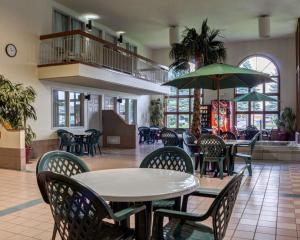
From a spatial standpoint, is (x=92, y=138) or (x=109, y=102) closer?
(x=92, y=138)

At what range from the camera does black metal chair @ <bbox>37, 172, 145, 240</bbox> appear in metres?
1.70

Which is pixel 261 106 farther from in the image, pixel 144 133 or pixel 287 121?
pixel 144 133

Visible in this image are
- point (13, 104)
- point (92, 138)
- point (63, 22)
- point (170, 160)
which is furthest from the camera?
point (63, 22)

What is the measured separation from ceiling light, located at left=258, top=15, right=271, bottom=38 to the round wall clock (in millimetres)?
7972

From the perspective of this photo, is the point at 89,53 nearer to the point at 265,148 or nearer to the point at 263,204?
the point at 265,148

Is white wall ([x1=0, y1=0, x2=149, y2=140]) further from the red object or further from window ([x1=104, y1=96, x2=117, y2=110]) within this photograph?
the red object

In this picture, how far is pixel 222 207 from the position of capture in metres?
1.81

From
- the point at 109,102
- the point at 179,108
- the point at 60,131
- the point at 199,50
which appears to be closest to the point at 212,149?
the point at 199,50

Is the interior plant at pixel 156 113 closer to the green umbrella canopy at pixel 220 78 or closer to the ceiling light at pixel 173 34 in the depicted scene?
the ceiling light at pixel 173 34

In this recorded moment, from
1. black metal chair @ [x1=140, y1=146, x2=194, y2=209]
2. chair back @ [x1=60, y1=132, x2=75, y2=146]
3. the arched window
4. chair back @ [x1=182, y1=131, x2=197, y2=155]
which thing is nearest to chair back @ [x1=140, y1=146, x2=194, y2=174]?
black metal chair @ [x1=140, y1=146, x2=194, y2=209]

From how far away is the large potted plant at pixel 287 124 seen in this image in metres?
14.0

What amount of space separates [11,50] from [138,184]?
7546 mm

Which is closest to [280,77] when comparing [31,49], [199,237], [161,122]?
[161,122]

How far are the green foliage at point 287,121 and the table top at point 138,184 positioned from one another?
12.8 m
